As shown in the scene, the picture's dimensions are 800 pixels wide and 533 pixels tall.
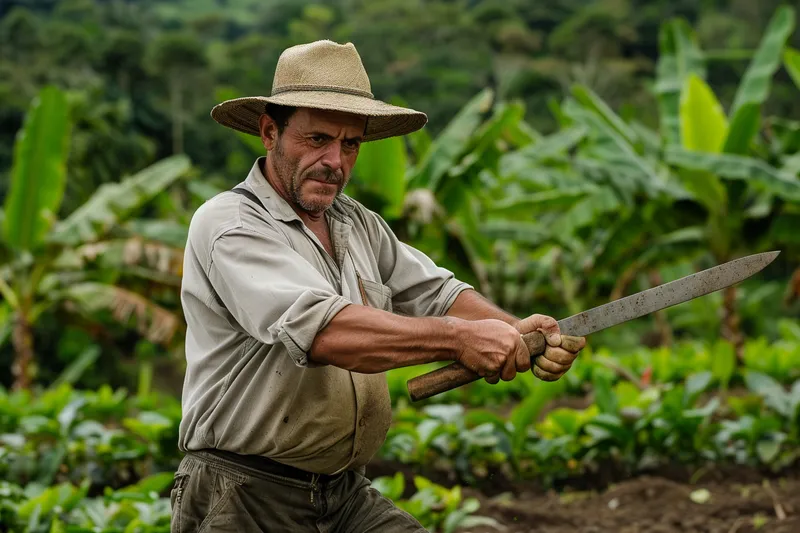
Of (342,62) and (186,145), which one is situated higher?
(342,62)

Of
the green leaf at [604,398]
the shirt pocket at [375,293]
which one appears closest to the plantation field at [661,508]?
the green leaf at [604,398]

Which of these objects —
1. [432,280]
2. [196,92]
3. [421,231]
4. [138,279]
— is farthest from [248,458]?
[196,92]

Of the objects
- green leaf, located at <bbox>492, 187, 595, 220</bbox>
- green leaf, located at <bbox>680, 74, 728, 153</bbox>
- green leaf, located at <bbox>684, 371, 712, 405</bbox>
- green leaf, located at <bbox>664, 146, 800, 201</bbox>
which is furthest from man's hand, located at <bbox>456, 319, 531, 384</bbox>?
green leaf, located at <bbox>680, 74, 728, 153</bbox>

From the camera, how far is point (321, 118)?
272 centimetres

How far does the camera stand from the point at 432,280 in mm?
3117

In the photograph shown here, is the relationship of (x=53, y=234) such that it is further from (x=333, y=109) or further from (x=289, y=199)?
(x=333, y=109)

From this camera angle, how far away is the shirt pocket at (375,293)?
2.92m

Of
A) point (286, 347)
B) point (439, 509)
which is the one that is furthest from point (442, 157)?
point (286, 347)

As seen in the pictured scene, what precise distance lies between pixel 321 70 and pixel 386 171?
4889 millimetres

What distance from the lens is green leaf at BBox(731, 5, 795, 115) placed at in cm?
838

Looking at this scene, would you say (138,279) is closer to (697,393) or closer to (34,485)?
(34,485)

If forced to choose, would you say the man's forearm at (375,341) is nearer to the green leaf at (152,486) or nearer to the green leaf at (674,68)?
the green leaf at (152,486)

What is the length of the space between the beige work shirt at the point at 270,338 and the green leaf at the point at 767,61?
6.17 m

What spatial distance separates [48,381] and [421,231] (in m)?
9.01
